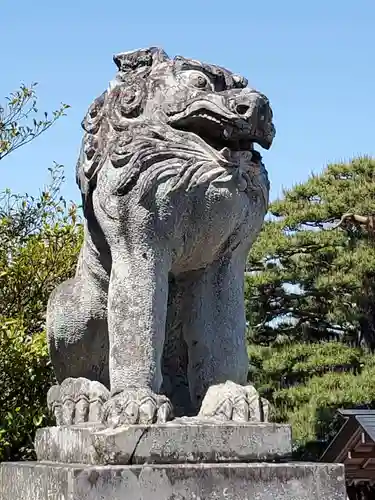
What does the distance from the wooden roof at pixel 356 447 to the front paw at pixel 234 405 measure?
5680 mm

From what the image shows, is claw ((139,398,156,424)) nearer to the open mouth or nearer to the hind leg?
the hind leg

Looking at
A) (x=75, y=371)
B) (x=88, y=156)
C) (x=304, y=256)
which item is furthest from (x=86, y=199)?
(x=304, y=256)

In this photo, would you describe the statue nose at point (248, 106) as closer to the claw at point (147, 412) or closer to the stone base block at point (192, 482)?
the claw at point (147, 412)

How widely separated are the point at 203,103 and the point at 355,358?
391 inches

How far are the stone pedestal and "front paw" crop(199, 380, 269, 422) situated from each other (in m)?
0.10

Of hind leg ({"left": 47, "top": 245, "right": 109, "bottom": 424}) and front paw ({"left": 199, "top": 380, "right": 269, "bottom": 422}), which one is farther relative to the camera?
hind leg ({"left": 47, "top": 245, "right": 109, "bottom": 424})

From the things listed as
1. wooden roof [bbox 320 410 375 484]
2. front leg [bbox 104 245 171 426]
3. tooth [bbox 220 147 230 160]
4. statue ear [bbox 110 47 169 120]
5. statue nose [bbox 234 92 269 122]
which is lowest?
wooden roof [bbox 320 410 375 484]

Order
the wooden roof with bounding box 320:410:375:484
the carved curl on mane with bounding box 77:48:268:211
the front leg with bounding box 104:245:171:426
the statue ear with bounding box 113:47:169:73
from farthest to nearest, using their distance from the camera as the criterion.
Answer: the wooden roof with bounding box 320:410:375:484 → the statue ear with bounding box 113:47:169:73 → the carved curl on mane with bounding box 77:48:268:211 → the front leg with bounding box 104:245:171:426

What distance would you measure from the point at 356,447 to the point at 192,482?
7.27 meters

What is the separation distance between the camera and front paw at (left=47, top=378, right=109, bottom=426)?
274 centimetres

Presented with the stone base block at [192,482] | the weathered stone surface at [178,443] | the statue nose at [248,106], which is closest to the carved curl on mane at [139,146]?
the statue nose at [248,106]

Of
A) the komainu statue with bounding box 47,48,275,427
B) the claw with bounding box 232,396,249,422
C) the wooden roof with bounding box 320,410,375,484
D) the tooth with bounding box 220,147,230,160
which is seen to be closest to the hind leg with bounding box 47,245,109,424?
the komainu statue with bounding box 47,48,275,427

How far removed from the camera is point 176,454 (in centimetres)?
238

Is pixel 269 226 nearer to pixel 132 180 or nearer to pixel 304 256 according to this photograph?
pixel 304 256
